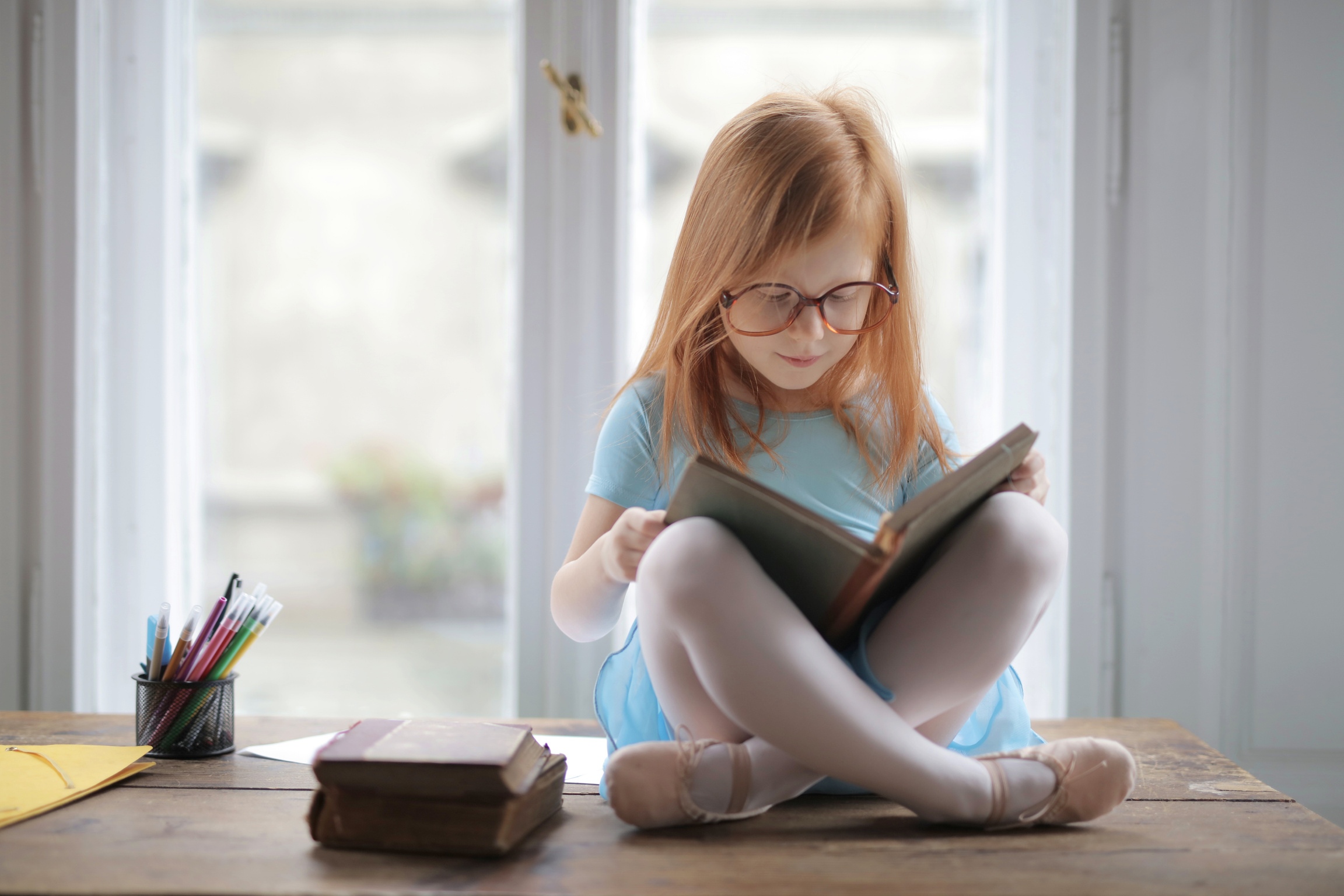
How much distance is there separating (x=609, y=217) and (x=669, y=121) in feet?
0.70

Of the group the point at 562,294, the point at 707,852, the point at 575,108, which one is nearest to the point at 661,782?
the point at 707,852

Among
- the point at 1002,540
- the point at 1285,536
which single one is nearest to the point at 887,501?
the point at 1002,540

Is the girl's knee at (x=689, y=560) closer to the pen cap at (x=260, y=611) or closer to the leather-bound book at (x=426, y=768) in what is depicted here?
the leather-bound book at (x=426, y=768)

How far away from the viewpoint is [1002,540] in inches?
29.6

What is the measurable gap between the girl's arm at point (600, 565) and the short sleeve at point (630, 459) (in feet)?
A: 0.05

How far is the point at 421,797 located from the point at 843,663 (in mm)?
333

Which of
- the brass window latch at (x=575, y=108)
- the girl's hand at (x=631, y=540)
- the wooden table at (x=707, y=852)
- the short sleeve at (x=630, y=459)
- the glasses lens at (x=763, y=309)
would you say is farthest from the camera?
the brass window latch at (x=575, y=108)

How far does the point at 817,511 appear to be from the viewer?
1.00 m

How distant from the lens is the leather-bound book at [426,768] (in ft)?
2.28

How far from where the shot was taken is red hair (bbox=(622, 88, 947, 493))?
0.90 m

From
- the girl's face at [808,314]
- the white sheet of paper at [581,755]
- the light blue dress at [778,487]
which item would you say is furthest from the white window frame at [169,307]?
the girl's face at [808,314]

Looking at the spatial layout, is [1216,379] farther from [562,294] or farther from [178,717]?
[178,717]

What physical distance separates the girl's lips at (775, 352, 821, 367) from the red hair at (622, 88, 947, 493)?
9cm

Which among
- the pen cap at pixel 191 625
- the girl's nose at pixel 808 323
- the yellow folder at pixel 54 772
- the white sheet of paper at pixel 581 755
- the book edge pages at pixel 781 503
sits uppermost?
the girl's nose at pixel 808 323
